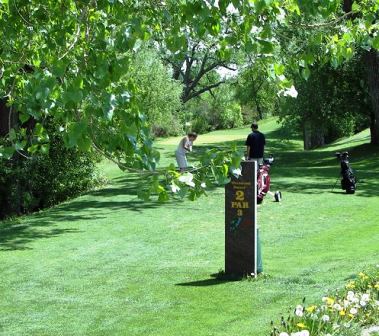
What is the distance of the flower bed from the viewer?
676 centimetres

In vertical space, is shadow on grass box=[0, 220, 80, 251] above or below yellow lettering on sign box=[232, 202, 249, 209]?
below

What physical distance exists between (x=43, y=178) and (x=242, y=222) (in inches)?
617

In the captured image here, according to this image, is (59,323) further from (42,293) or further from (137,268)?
(137,268)

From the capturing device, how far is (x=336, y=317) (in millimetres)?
7066

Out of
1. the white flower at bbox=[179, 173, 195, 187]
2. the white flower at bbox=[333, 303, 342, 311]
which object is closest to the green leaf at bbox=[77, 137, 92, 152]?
the white flower at bbox=[179, 173, 195, 187]

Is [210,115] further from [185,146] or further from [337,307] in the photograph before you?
[337,307]

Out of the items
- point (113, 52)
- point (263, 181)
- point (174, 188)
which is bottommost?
point (263, 181)

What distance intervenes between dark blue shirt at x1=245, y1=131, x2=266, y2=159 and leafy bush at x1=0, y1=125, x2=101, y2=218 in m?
6.50

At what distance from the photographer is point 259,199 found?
19.9 metres

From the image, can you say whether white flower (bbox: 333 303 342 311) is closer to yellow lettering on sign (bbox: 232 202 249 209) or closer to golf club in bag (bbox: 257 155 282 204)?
yellow lettering on sign (bbox: 232 202 249 209)

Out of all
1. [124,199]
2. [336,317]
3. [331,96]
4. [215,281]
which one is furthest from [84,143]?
[331,96]

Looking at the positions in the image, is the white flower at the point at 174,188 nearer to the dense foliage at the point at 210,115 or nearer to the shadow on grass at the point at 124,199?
the shadow on grass at the point at 124,199

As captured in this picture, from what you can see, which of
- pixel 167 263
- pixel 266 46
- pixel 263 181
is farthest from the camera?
pixel 263 181

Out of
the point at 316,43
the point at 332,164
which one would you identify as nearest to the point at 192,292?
the point at 316,43
